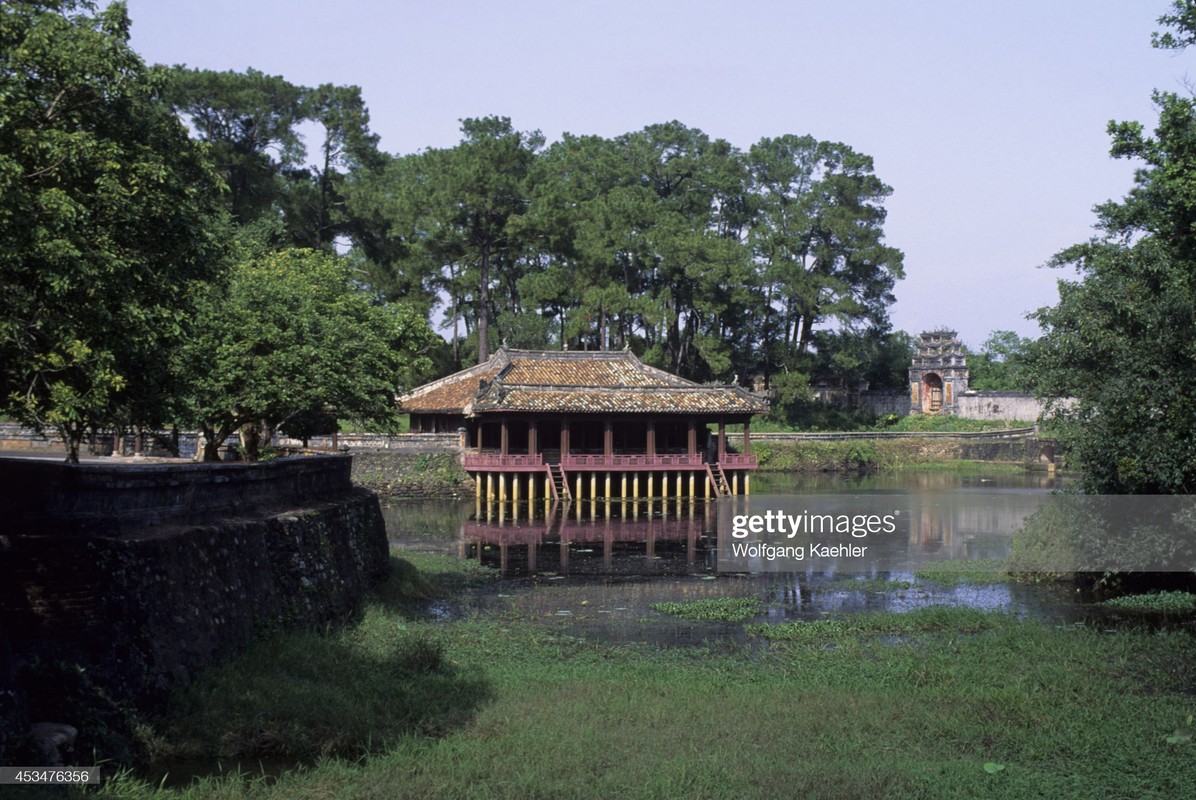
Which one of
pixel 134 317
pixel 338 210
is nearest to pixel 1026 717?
pixel 134 317

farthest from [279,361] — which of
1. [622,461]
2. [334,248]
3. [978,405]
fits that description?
[978,405]

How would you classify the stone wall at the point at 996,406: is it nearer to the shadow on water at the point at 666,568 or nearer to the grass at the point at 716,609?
the shadow on water at the point at 666,568

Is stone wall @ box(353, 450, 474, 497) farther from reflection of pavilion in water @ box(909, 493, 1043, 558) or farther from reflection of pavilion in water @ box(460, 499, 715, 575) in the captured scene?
reflection of pavilion in water @ box(909, 493, 1043, 558)

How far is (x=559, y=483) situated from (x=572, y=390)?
3838 millimetres

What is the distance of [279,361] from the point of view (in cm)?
2431

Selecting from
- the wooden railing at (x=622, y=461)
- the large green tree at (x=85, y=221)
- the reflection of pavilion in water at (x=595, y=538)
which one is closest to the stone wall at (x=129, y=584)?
the large green tree at (x=85, y=221)

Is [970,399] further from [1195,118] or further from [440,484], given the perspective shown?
[1195,118]

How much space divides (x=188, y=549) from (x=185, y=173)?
17.5 ft

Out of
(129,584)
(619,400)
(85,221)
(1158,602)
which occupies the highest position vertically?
(85,221)

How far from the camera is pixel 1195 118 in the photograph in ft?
→ 53.0

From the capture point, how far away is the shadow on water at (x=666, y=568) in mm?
20328

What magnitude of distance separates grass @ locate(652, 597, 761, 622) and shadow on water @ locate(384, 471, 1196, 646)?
1.01ft

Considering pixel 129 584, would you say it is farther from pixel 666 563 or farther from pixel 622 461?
pixel 622 461

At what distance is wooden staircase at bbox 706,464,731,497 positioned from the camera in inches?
1757
